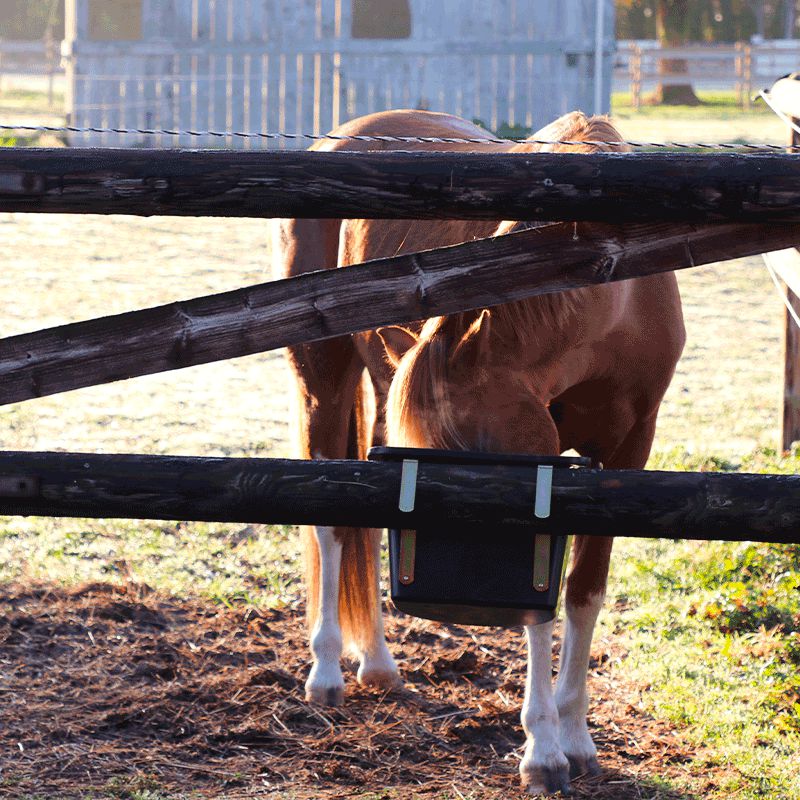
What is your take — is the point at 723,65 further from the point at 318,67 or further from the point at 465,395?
the point at 465,395

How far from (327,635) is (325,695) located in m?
0.25

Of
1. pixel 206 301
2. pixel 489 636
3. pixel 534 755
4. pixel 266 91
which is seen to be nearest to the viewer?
pixel 206 301

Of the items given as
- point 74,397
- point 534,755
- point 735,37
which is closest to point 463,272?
point 534,755

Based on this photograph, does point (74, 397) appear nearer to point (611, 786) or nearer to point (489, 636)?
point (489, 636)

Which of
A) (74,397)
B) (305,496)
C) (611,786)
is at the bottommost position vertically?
(611,786)

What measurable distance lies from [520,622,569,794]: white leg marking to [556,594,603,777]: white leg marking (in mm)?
118

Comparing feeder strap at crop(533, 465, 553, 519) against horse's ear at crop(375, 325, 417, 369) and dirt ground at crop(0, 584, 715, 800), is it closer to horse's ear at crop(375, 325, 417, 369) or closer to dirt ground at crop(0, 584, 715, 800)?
horse's ear at crop(375, 325, 417, 369)

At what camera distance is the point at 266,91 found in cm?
1551

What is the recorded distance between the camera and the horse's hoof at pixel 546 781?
3.25m

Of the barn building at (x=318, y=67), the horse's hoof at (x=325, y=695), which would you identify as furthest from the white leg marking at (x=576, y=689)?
the barn building at (x=318, y=67)

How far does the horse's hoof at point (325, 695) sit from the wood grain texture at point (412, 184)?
6.97 ft

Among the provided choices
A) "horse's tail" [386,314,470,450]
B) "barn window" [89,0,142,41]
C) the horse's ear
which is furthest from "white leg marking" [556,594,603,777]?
"barn window" [89,0,142,41]

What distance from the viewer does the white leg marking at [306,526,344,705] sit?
3873 millimetres

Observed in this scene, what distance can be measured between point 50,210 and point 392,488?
2.77ft
